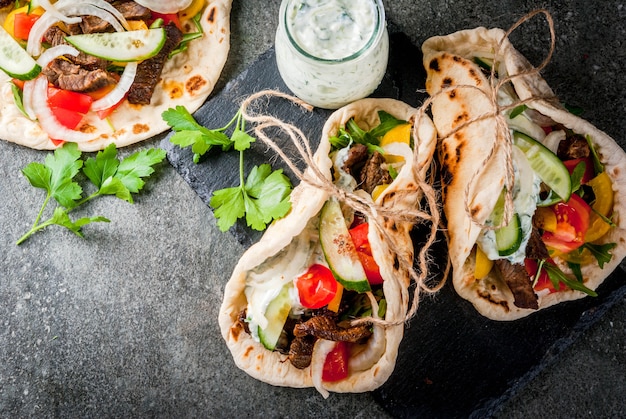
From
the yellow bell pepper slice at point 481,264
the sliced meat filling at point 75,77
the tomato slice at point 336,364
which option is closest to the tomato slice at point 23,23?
the sliced meat filling at point 75,77

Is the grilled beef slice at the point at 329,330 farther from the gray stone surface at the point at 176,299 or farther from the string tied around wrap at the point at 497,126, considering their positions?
the string tied around wrap at the point at 497,126

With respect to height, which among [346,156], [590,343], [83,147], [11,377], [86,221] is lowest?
[11,377]

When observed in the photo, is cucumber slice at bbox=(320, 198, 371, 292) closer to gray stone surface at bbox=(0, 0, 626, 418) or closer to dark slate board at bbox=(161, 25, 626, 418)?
dark slate board at bbox=(161, 25, 626, 418)

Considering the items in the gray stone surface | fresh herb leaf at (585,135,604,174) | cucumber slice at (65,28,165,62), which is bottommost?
the gray stone surface

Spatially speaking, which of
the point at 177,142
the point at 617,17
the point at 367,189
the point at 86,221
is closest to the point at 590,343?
the point at 367,189

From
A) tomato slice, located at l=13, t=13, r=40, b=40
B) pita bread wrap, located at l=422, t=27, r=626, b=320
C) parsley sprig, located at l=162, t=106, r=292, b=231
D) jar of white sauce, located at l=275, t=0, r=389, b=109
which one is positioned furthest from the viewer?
tomato slice, located at l=13, t=13, r=40, b=40

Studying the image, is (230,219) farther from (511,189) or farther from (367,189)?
(511,189)

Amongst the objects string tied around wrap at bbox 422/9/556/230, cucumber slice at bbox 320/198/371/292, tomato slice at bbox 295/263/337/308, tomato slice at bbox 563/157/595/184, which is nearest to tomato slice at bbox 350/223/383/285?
cucumber slice at bbox 320/198/371/292
